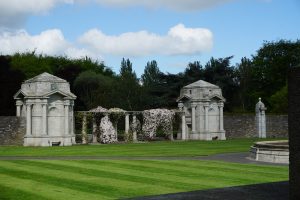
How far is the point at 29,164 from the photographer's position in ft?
59.1

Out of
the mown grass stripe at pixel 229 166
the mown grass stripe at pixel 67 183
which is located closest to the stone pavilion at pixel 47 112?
the mown grass stripe at pixel 229 166

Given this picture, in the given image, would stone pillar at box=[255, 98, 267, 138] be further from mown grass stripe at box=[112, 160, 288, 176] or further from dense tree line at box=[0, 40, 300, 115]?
mown grass stripe at box=[112, 160, 288, 176]

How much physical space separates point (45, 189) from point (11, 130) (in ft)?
79.7

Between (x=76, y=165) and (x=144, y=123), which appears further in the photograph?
(x=144, y=123)

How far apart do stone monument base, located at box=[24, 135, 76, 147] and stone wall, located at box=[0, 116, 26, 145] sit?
2.86 feet

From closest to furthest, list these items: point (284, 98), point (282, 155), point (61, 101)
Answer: point (282, 155), point (61, 101), point (284, 98)

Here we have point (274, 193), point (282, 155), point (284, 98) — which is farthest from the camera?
point (284, 98)

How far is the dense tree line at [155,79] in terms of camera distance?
5094 cm

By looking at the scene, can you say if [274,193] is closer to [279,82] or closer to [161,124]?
[161,124]

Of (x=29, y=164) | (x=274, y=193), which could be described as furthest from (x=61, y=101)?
(x=274, y=193)

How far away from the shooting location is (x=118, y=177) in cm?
1375

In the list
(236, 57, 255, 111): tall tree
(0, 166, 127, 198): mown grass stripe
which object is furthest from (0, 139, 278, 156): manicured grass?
(236, 57, 255, 111): tall tree

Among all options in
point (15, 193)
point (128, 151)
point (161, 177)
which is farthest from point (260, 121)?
point (15, 193)

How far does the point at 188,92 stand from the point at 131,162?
25.1m
